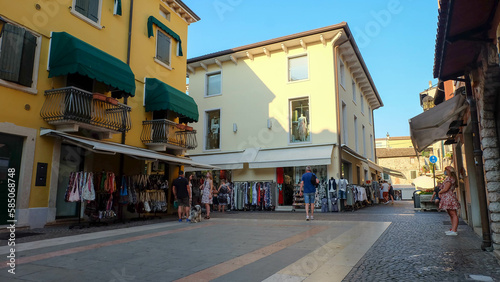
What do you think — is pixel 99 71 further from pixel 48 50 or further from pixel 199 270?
pixel 199 270

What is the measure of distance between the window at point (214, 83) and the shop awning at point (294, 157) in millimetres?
5418

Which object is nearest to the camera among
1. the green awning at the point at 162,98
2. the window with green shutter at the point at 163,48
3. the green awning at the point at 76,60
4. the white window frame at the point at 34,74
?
the white window frame at the point at 34,74

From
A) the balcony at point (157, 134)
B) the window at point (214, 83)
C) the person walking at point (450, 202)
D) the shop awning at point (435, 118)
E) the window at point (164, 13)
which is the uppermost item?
the window at point (164, 13)

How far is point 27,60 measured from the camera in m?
9.08

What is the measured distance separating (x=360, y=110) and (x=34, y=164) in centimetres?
2096

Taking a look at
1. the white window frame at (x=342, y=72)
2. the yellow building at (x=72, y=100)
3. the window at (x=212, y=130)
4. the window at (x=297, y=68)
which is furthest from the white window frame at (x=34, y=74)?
the white window frame at (x=342, y=72)

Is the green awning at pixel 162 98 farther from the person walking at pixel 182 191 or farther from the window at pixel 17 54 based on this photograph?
the window at pixel 17 54

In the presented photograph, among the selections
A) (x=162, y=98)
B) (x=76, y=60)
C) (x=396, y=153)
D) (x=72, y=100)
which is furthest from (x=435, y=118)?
(x=396, y=153)

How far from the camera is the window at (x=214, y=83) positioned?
2100 centimetres

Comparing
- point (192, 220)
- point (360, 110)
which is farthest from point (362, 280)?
point (360, 110)

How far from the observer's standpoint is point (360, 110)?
24078 millimetres

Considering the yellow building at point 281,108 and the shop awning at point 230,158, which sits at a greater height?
the yellow building at point 281,108

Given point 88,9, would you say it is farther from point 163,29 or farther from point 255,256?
point 255,256

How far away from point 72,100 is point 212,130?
11573 millimetres
